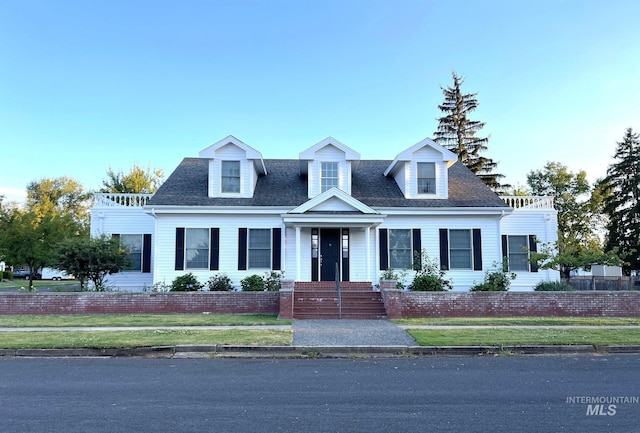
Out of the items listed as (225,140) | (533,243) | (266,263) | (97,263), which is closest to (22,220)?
(97,263)

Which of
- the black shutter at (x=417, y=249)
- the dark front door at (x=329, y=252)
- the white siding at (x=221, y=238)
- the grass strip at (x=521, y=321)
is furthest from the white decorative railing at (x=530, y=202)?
the white siding at (x=221, y=238)

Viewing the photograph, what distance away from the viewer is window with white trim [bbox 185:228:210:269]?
1809cm

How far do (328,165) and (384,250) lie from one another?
4542 millimetres

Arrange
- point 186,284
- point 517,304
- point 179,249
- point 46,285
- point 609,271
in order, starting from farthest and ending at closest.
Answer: point 46,285, point 609,271, point 179,249, point 186,284, point 517,304

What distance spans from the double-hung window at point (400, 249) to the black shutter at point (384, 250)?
0.67 feet

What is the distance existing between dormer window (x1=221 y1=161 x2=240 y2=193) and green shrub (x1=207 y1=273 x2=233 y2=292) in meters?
3.80

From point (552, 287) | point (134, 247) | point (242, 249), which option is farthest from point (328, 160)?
point (552, 287)

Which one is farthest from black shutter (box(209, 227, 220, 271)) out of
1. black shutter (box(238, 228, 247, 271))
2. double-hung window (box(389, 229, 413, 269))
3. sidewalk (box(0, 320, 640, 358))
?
sidewalk (box(0, 320, 640, 358))

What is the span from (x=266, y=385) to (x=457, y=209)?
539 inches

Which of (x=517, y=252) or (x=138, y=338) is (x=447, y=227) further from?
(x=138, y=338)

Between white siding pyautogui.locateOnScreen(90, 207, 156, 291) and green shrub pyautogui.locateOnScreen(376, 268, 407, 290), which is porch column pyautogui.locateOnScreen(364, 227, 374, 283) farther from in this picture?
white siding pyautogui.locateOnScreen(90, 207, 156, 291)

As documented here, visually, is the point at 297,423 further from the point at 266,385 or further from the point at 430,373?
the point at 430,373

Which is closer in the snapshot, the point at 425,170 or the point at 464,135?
the point at 425,170

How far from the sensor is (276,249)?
1820cm
